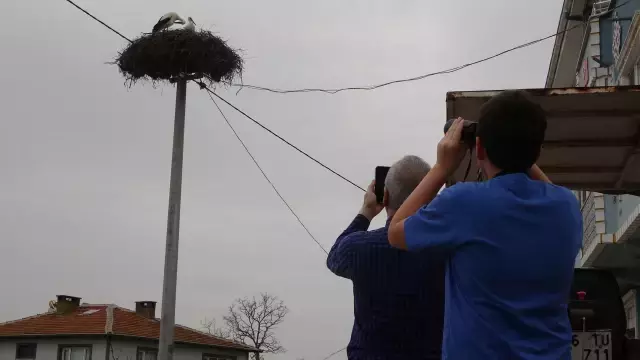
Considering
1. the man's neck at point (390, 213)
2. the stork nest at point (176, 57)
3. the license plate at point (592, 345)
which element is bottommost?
the license plate at point (592, 345)

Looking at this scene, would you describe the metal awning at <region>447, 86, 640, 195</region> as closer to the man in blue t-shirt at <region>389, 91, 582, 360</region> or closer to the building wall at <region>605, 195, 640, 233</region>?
the man in blue t-shirt at <region>389, 91, 582, 360</region>

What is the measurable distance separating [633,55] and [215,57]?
6564mm

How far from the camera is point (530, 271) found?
211 cm

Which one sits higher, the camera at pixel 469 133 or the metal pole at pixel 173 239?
the metal pole at pixel 173 239

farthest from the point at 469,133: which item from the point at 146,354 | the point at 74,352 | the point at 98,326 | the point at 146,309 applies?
the point at 146,309

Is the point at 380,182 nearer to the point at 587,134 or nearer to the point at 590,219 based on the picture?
the point at 587,134

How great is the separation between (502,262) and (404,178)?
28.3 inches

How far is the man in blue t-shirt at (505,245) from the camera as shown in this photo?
207 centimetres

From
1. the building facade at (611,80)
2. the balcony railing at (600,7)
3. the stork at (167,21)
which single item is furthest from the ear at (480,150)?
the balcony railing at (600,7)

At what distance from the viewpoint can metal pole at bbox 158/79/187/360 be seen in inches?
456

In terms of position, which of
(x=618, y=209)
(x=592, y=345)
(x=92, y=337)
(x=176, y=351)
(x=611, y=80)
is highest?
(x=611, y=80)

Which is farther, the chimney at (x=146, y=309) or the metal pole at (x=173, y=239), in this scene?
the chimney at (x=146, y=309)

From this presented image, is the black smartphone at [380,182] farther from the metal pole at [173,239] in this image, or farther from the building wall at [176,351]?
the building wall at [176,351]

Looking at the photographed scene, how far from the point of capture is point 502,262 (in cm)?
211
